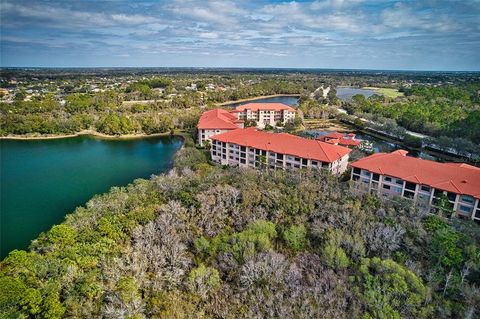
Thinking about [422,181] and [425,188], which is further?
[425,188]

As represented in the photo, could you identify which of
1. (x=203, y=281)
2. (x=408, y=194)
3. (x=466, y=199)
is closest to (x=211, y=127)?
(x=408, y=194)

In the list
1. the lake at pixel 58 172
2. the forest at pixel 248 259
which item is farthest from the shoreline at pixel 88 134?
the forest at pixel 248 259

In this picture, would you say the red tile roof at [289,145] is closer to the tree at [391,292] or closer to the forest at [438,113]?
the tree at [391,292]

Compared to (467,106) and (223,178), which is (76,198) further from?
(467,106)

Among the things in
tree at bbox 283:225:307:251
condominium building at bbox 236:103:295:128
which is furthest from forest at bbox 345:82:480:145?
tree at bbox 283:225:307:251

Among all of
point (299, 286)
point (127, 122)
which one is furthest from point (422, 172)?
point (127, 122)

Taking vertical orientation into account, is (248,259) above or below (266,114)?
below

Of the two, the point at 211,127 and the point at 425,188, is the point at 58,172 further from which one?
the point at 425,188
